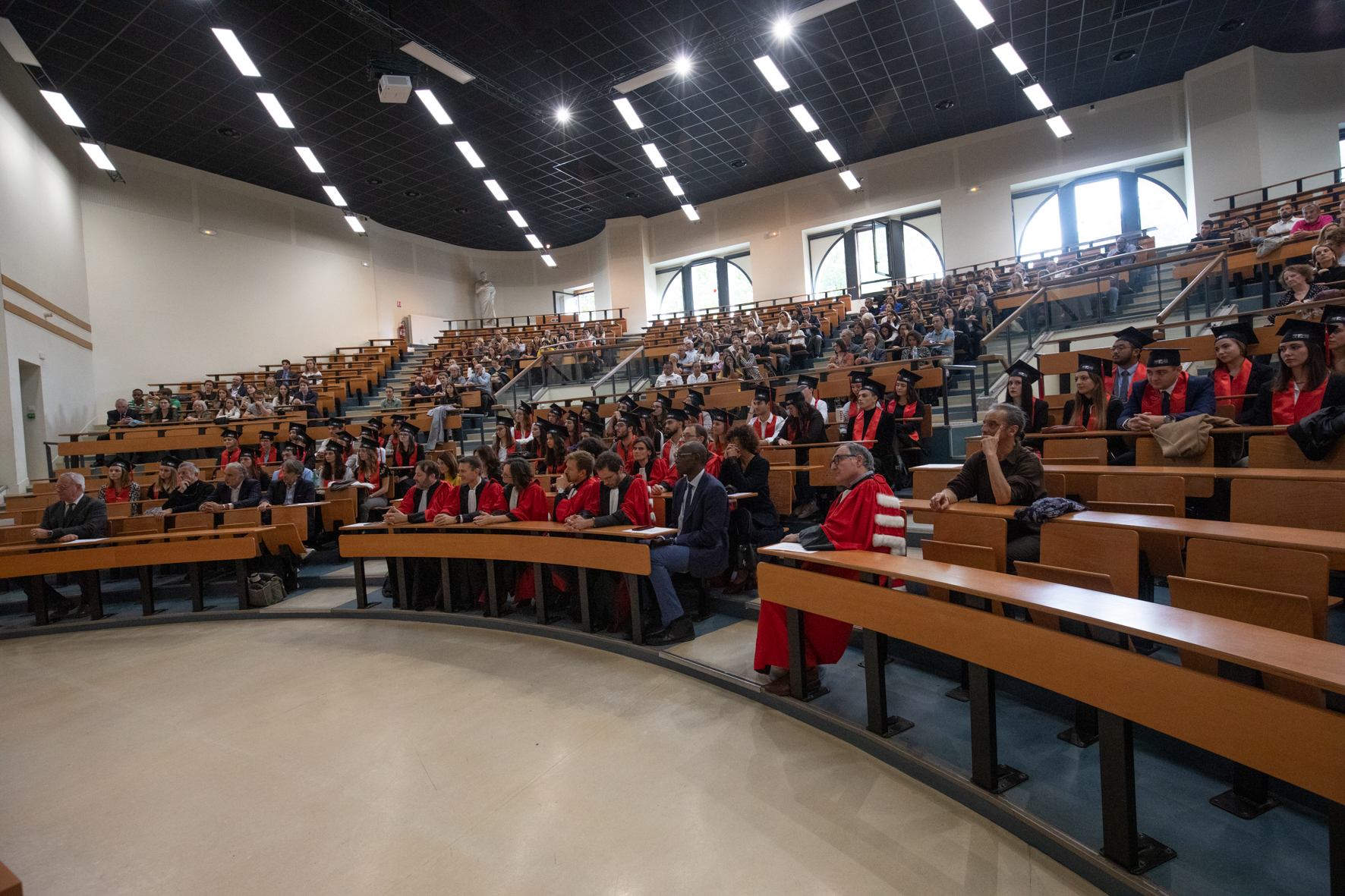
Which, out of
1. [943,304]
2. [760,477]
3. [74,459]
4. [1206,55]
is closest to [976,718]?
[760,477]

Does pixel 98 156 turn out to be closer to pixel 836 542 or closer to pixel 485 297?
pixel 485 297

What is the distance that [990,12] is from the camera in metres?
10.4

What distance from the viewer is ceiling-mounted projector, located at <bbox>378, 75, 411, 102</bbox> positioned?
9992 millimetres

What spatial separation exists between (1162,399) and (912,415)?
223 centimetres

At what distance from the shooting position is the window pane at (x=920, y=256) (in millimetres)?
16859

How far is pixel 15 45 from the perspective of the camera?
380 inches

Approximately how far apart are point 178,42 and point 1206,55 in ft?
58.5

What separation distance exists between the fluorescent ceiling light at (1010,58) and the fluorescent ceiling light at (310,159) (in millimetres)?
13672

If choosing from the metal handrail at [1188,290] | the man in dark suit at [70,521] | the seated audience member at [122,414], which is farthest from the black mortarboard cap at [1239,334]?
the seated audience member at [122,414]

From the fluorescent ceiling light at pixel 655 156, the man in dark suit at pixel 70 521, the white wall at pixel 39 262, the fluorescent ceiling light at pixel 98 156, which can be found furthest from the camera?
the fluorescent ceiling light at pixel 655 156

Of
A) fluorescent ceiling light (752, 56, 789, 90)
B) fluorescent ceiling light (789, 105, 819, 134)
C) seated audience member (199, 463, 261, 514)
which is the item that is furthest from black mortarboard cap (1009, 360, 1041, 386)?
fluorescent ceiling light (789, 105, 819, 134)

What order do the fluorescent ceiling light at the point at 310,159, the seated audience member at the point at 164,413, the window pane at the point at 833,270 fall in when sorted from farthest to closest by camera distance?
1. the window pane at the point at 833,270
2. the fluorescent ceiling light at the point at 310,159
3. the seated audience member at the point at 164,413

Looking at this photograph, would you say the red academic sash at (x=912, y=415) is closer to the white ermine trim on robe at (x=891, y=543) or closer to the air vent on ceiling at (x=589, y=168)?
the white ermine trim on robe at (x=891, y=543)

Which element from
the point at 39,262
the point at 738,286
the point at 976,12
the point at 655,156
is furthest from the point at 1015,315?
the point at 39,262
